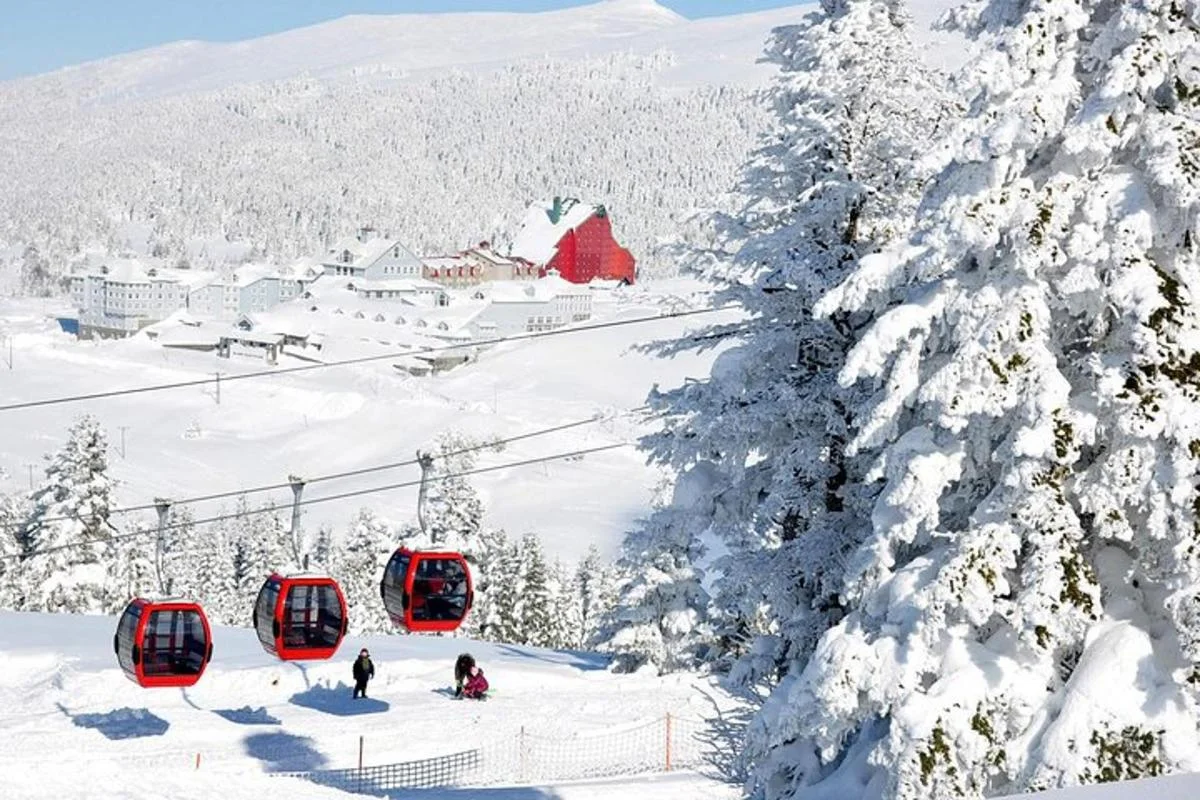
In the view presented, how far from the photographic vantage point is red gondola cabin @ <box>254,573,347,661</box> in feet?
80.0

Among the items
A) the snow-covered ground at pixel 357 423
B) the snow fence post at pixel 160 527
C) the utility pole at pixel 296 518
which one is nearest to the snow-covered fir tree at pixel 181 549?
the snow-covered ground at pixel 357 423

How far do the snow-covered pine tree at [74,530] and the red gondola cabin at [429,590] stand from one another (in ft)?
88.1

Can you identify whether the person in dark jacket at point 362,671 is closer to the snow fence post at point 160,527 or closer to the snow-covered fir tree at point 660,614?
the snow fence post at point 160,527

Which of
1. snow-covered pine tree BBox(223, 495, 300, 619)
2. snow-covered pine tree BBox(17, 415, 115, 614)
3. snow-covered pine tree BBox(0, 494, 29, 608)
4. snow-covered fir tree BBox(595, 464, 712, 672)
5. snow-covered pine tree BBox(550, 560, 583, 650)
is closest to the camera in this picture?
snow-covered fir tree BBox(595, 464, 712, 672)

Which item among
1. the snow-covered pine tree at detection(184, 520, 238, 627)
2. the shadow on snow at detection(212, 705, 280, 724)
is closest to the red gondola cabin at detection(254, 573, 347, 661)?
the shadow on snow at detection(212, 705, 280, 724)

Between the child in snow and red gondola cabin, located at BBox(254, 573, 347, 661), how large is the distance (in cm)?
503

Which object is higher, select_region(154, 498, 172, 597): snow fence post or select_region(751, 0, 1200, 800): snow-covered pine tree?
select_region(751, 0, 1200, 800): snow-covered pine tree

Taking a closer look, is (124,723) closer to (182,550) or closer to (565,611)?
(565,611)

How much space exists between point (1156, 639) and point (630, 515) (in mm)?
92071

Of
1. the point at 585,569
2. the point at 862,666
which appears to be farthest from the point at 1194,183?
the point at 585,569

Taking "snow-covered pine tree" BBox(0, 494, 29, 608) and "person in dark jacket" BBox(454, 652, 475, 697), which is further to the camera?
"snow-covered pine tree" BBox(0, 494, 29, 608)

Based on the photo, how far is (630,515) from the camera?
336 feet

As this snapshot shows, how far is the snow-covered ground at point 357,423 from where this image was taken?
4131 inches

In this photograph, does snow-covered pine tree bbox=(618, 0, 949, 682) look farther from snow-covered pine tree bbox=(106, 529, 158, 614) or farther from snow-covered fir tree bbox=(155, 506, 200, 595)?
snow-covered fir tree bbox=(155, 506, 200, 595)
